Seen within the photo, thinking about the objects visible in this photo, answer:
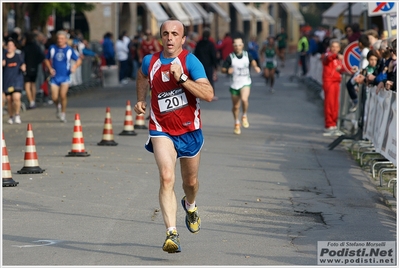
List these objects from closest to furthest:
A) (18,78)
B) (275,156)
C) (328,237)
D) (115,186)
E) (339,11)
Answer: (328,237)
(115,186)
(275,156)
(18,78)
(339,11)

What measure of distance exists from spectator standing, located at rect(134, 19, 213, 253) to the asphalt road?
605mm

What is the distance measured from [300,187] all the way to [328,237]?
321cm

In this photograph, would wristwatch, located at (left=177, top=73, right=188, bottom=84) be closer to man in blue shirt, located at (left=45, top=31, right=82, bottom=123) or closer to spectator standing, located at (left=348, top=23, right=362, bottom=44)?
man in blue shirt, located at (left=45, top=31, right=82, bottom=123)

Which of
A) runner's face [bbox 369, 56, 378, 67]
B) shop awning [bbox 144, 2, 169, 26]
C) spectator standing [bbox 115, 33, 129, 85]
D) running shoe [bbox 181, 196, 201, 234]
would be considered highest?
runner's face [bbox 369, 56, 378, 67]

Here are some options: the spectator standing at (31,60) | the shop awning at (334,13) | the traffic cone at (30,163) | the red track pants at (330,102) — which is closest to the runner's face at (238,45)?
the red track pants at (330,102)

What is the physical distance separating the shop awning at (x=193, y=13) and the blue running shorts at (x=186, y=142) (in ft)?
160

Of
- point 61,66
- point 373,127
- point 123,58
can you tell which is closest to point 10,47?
point 61,66

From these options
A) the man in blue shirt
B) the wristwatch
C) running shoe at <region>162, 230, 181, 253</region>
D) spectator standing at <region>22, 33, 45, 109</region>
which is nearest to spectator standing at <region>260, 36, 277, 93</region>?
spectator standing at <region>22, 33, 45, 109</region>

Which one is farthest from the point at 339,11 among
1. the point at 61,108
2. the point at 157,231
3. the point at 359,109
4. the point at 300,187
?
the point at 157,231

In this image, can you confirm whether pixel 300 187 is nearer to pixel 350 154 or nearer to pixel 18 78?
pixel 350 154

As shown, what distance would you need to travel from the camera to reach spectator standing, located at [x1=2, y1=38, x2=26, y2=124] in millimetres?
20266

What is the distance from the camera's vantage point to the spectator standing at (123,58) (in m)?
37.8

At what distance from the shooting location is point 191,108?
7770mm

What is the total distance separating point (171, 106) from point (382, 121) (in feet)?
18.7
